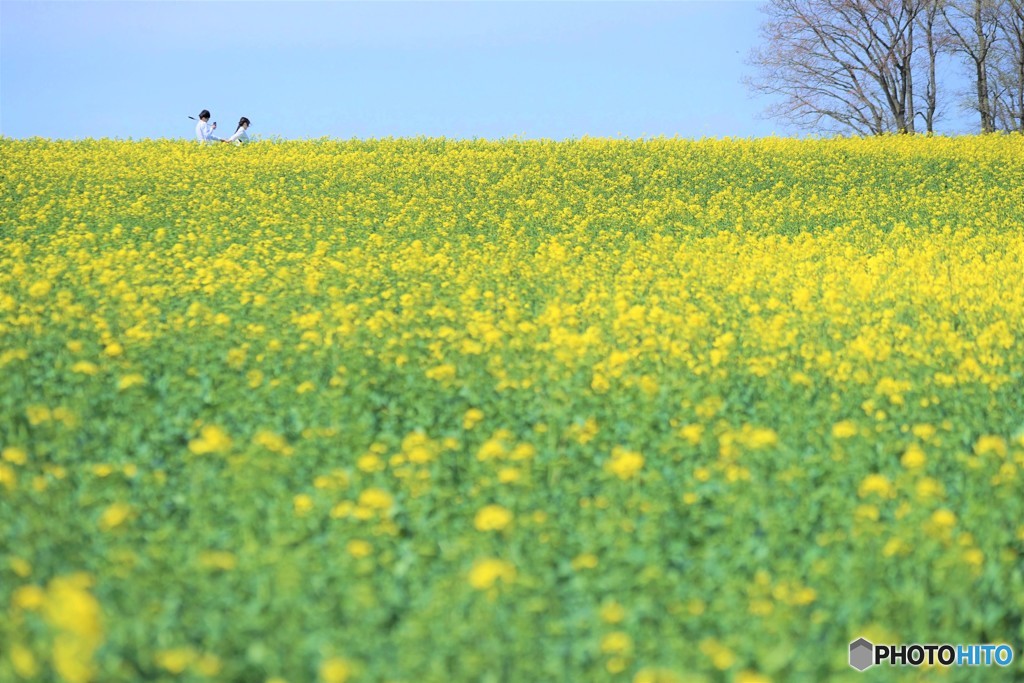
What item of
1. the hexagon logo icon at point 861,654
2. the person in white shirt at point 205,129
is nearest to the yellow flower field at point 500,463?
the hexagon logo icon at point 861,654

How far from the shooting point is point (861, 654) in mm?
4309

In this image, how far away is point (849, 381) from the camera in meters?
7.61

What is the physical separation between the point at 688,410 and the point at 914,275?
6.98 m

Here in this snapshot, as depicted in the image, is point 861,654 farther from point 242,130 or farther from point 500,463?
point 242,130

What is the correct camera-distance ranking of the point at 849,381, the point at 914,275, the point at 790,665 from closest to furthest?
the point at 790,665
the point at 849,381
the point at 914,275

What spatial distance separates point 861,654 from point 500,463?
2287mm

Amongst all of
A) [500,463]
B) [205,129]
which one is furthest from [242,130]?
[500,463]

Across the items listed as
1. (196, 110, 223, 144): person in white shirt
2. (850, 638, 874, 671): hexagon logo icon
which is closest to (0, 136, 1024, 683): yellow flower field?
(850, 638, 874, 671): hexagon logo icon

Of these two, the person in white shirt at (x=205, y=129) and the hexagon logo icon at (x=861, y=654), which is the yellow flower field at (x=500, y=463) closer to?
the hexagon logo icon at (x=861, y=654)

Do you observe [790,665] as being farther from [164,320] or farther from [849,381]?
[164,320]

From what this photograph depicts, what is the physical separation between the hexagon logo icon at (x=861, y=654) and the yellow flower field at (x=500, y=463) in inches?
2.9

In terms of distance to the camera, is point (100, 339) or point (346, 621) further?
point (100, 339)

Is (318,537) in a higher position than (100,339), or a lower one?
lower

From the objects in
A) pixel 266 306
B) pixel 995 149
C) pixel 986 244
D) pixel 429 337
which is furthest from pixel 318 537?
pixel 995 149
